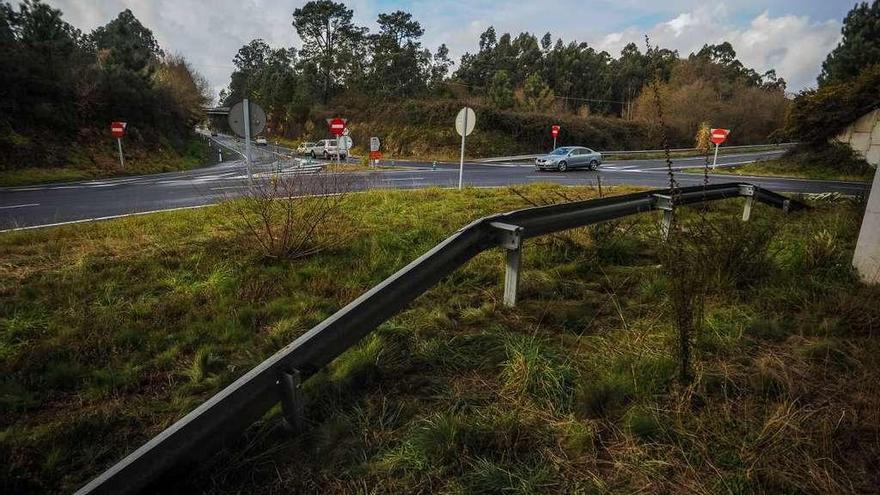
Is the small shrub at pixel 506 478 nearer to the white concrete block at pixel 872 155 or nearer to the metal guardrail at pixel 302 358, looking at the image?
the metal guardrail at pixel 302 358

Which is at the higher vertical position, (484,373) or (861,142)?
(861,142)

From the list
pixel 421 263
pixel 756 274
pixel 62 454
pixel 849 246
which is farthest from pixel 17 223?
pixel 849 246

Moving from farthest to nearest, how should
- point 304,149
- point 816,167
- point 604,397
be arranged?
point 304,149 < point 816,167 < point 604,397

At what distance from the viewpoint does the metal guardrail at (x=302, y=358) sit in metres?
1.56

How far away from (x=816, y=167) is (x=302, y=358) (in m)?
29.3

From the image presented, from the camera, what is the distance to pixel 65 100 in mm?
23312

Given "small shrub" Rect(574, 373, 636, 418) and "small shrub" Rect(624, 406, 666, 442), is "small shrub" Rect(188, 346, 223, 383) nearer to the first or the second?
"small shrub" Rect(574, 373, 636, 418)

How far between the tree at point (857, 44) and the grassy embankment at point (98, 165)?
49633 millimetres

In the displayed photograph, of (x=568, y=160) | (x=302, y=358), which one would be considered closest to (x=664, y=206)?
(x=302, y=358)

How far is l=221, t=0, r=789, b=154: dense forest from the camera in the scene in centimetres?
4425

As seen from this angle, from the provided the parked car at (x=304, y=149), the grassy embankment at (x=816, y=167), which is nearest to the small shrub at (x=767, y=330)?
the parked car at (x=304, y=149)

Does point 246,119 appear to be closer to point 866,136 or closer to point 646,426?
point 646,426

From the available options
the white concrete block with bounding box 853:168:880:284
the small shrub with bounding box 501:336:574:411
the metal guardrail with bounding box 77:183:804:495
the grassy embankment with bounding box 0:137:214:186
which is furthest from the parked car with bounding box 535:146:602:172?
the small shrub with bounding box 501:336:574:411

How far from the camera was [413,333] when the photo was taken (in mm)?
3215
